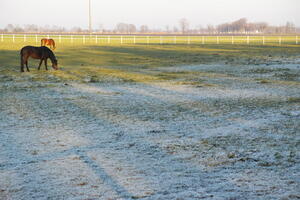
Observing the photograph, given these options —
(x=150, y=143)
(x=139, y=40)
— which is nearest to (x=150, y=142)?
(x=150, y=143)

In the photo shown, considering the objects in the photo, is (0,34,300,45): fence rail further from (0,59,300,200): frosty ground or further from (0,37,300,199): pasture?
(0,59,300,200): frosty ground

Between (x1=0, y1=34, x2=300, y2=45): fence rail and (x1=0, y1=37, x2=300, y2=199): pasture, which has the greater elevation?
(x1=0, y1=34, x2=300, y2=45): fence rail

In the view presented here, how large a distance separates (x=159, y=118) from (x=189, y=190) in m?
3.67

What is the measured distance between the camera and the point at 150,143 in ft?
19.0

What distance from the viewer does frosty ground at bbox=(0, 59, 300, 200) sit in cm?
404

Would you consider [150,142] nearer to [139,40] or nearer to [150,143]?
[150,143]

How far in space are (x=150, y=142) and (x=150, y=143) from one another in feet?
0.19

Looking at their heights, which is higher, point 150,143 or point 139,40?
point 139,40

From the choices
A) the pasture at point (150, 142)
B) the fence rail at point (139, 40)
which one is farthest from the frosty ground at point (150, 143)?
the fence rail at point (139, 40)

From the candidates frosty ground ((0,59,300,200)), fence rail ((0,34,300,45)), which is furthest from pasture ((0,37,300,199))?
fence rail ((0,34,300,45))

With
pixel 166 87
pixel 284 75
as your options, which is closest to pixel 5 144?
pixel 166 87

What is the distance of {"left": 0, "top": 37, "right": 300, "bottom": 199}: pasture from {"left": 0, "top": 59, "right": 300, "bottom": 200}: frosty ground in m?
0.01

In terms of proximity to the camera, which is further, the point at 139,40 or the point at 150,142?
the point at 139,40

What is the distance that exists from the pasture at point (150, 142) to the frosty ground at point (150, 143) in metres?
0.01
